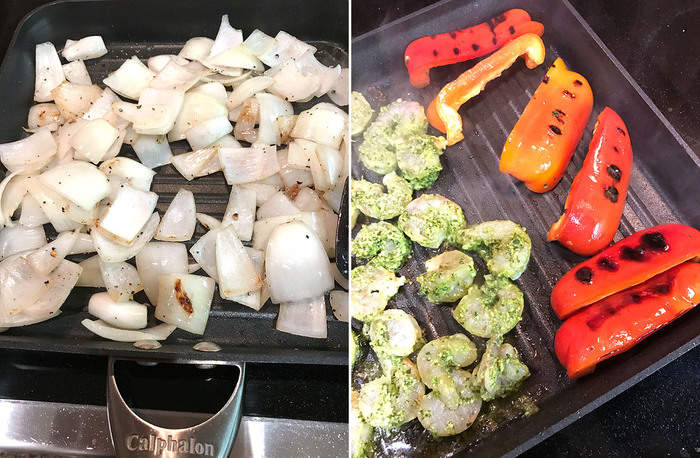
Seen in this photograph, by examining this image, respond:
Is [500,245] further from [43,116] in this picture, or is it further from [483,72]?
[43,116]

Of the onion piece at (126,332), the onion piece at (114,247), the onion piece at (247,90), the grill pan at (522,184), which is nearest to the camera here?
the grill pan at (522,184)

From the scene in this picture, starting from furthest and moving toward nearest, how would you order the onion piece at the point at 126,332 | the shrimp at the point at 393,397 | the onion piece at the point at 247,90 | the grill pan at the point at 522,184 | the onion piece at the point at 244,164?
the onion piece at the point at 247,90, the onion piece at the point at 244,164, the onion piece at the point at 126,332, the grill pan at the point at 522,184, the shrimp at the point at 393,397

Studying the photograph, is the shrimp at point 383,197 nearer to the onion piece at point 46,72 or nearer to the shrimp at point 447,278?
the shrimp at point 447,278

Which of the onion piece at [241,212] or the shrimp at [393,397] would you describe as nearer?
the shrimp at [393,397]

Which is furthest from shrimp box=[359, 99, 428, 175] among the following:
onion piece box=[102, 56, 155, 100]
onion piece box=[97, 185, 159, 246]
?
onion piece box=[102, 56, 155, 100]

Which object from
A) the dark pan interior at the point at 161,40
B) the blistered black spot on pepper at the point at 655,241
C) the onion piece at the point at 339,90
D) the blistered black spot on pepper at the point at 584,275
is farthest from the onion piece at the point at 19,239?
the blistered black spot on pepper at the point at 655,241

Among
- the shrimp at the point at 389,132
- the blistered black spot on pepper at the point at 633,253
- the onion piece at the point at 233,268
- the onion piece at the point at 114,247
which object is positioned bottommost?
the onion piece at the point at 114,247

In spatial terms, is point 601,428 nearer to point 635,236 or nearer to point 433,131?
point 635,236

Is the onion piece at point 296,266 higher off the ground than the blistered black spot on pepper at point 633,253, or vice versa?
the blistered black spot on pepper at point 633,253

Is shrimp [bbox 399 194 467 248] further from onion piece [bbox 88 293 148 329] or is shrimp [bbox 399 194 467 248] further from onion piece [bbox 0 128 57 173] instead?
onion piece [bbox 0 128 57 173]
